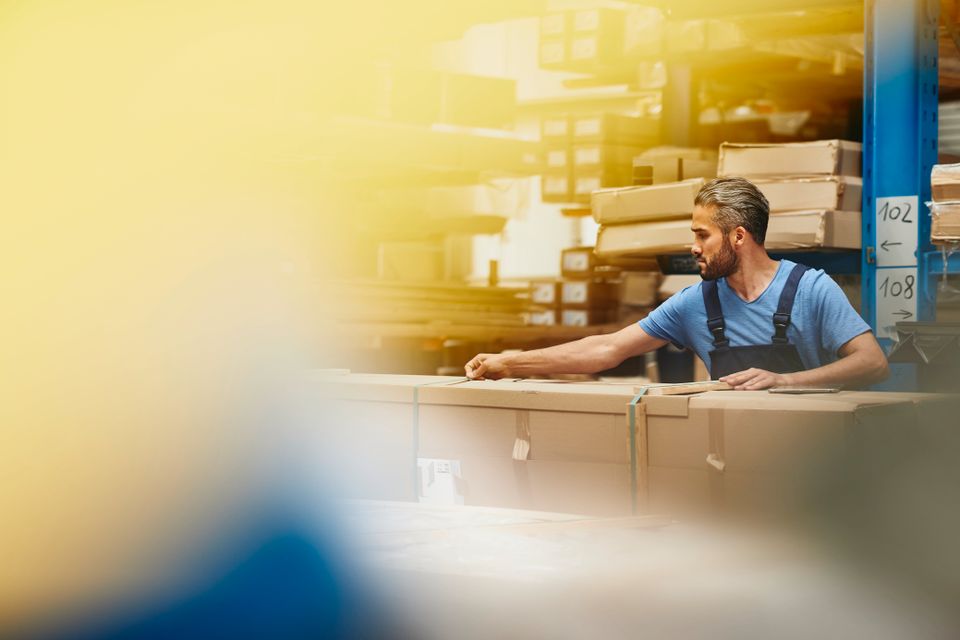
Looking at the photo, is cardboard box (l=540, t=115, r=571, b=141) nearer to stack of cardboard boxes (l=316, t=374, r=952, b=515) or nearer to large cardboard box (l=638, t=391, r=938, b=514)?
stack of cardboard boxes (l=316, t=374, r=952, b=515)

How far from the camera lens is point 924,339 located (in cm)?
348

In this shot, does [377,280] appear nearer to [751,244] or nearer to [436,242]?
[436,242]

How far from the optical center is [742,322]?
138 inches

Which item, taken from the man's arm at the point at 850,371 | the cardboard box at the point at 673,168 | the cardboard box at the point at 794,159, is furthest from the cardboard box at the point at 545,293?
the man's arm at the point at 850,371

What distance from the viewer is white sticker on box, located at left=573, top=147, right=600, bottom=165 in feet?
23.4

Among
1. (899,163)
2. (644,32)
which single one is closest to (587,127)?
→ (644,32)

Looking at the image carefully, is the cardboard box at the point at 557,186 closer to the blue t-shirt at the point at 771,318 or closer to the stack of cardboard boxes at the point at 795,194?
the stack of cardboard boxes at the point at 795,194

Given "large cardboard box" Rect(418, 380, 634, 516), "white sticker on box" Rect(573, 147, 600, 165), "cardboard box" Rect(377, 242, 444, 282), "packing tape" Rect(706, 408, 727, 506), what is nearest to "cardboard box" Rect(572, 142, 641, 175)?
"white sticker on box" Rect(573, 147, 600, 165)

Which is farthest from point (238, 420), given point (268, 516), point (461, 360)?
point (461, 360)

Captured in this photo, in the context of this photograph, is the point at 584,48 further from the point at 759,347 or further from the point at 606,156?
the point at 759,347

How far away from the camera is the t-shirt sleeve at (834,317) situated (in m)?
3.32

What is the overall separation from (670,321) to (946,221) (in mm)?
868

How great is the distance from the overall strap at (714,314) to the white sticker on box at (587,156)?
3.67 m

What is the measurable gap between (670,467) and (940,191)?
1.40m
